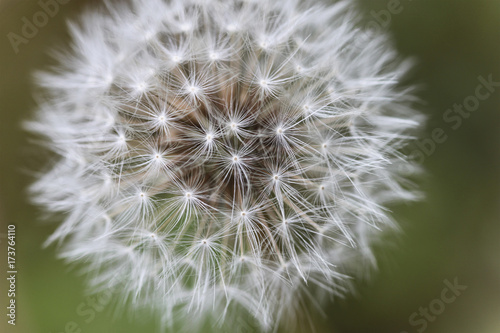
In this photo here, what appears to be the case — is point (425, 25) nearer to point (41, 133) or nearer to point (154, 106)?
point (154, 106)

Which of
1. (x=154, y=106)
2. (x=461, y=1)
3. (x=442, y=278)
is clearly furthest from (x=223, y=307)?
(x=461, y=1)

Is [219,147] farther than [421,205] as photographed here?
No

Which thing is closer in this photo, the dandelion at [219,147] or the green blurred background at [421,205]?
the dandelion at [219,147]

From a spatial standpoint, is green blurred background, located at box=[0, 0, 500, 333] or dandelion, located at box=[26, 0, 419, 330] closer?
dandelion, located at box=[26, 0, 419, 330]

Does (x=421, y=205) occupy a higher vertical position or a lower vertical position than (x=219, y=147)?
lower
